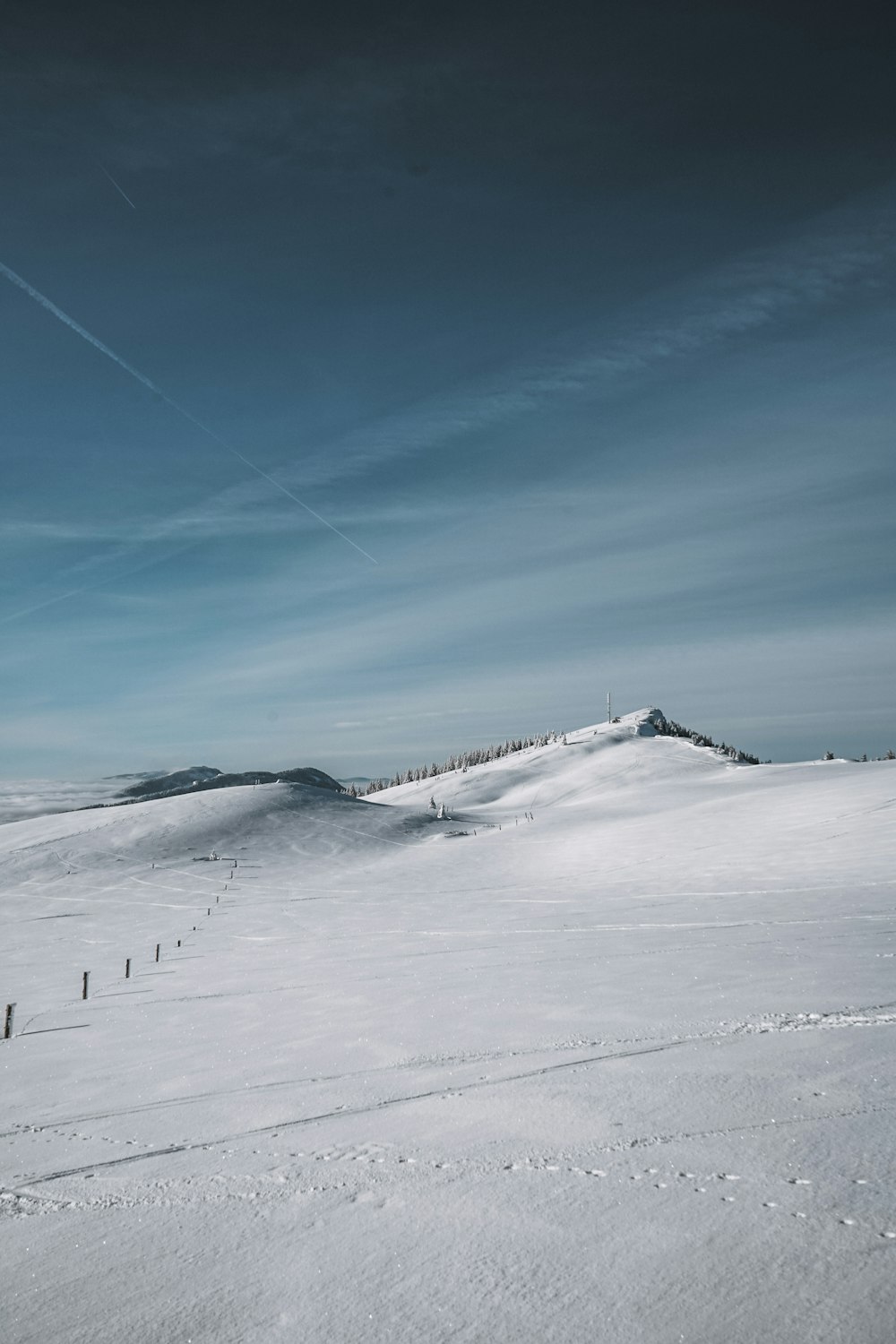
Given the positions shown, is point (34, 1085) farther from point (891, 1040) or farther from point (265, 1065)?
point (891, 1040)

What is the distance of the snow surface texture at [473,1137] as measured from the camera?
5.11 m

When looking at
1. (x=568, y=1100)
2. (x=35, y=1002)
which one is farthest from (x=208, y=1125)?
(x=35, y=1002)

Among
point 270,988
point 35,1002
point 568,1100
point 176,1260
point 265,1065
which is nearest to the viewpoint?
point 176,1260

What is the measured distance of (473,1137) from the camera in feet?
25.0

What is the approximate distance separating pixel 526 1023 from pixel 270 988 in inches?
324

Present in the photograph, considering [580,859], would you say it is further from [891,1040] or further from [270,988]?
[891,1040]

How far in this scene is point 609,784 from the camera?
90.3m

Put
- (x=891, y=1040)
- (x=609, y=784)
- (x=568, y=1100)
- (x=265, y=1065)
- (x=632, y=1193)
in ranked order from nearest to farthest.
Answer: (x=632, y=1193) → (x=568, y=1100) → (x=891, y=1040) → (x=265, y=1065) → (x=609, y=784)

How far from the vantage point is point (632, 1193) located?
20.4ft

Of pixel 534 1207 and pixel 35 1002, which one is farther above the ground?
pixel 534 1207

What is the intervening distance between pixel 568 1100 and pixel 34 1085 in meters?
8.24

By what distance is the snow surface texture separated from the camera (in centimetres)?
511

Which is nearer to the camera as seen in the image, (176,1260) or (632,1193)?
(176,1260)

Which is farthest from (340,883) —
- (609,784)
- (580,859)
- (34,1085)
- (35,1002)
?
(609,784)
